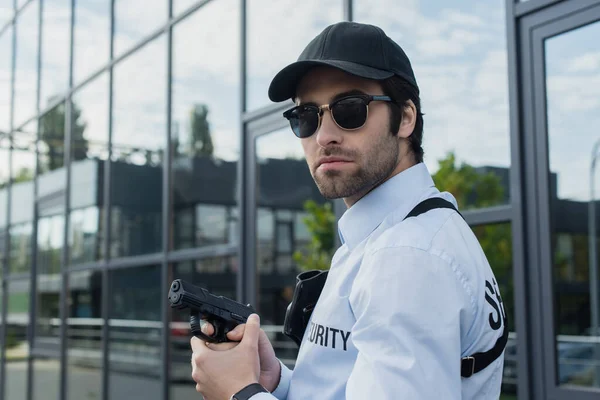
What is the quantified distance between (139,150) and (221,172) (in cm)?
142

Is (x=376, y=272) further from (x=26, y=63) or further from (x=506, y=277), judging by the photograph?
(x=26, y=63)

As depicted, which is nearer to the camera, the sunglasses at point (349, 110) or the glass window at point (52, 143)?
the sunglasses at point (349, 110)

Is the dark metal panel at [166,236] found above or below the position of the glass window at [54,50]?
below

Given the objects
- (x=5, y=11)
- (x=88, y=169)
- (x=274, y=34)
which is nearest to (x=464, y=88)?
(x=274, y=34)

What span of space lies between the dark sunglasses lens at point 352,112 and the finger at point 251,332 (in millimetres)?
413

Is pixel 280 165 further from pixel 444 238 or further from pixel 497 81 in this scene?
pixel 444 238

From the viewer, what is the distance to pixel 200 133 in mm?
5570

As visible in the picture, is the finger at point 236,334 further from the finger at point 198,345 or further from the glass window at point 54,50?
the glass window at point 54,50

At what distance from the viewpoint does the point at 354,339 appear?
3.89 feet

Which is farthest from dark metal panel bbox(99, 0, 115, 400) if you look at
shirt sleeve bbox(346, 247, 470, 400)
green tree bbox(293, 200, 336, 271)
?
shirt sleeve bbox(346, 247, 470, 400)

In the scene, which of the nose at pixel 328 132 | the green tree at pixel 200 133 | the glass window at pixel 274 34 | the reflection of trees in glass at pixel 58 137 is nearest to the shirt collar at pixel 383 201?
the nose at pixel 328 132

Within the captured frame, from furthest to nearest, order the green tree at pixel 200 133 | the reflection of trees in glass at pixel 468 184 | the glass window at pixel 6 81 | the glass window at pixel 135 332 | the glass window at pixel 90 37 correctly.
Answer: the glass window at pixel 6 81 → the glass window at pixel 90 37 → the glass window at pixel 135 332 → the green tree at pixel 200 133 → the reflection of trees in glass at pixel 468 184

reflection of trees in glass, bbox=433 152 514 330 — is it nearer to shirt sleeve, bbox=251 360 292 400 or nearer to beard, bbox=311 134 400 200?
shirt sleeve, bbox=251 360 292 400

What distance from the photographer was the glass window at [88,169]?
7137mm
